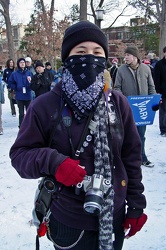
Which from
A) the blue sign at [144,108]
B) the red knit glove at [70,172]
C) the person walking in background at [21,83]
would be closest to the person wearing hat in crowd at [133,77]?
the blue sign at [144,108]

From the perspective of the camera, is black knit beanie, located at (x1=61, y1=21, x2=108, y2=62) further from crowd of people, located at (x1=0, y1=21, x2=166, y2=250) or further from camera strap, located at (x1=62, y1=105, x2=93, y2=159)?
camera strap, located at (x1=62, y1=105, x2=93, y2=159)

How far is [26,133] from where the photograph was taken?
139 centimetres

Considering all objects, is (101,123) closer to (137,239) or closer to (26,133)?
(26,133)

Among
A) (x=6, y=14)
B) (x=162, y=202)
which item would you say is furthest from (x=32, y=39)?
(x=162, y=202)

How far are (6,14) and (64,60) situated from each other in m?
17.7

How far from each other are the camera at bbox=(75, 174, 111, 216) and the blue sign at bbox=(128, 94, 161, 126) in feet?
A: 10.1

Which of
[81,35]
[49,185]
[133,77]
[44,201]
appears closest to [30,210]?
[44,201]

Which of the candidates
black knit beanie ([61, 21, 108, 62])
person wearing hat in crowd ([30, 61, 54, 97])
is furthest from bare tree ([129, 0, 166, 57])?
black knit beanie ([61, 21, 108, 62])

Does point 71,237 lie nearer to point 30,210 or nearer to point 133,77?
point 30,210

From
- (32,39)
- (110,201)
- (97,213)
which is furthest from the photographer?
(32,39)

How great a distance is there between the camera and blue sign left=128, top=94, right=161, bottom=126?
4297 mm

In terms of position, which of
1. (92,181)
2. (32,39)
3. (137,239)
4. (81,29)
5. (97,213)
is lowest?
(137,239)

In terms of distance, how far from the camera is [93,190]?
129 centimetres

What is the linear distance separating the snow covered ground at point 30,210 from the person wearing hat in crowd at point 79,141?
A: 4.77 feet
